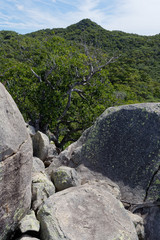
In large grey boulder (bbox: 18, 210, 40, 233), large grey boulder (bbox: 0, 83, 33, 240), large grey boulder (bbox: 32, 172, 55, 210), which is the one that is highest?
large grey boulder (bbox: 0, 83, 33, 240)

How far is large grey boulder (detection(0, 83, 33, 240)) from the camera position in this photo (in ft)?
15.4

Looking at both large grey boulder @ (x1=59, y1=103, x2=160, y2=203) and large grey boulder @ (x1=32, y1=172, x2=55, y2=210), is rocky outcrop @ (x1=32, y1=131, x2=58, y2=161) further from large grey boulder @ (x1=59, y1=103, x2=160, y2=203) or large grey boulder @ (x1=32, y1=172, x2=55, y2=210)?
large grey boulder @ (x1=32, y1=172, x2=55, y2=210)

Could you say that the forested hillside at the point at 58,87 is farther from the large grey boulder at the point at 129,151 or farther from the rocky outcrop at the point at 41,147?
the large grey boulder at the point at 129,151

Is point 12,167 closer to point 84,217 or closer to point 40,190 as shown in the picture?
point 40,190

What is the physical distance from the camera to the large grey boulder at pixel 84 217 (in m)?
4.84

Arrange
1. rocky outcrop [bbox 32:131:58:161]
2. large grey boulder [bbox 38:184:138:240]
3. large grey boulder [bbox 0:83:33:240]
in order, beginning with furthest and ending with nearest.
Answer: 1. rocky outcrop [bbox 32:131:58:161]
2. large grey boulder [bbox 38:184:138:240]
3. large grey boulder [bbox 0:83:33:240]

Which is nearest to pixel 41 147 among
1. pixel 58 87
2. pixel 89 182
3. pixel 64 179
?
pixel 64 179

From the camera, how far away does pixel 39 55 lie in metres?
18.4

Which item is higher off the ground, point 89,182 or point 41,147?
point 41,147

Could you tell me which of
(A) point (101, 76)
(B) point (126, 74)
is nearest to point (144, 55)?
(B) point (126, 74)

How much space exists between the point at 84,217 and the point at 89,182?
1.73m

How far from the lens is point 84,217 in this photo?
5254 mm

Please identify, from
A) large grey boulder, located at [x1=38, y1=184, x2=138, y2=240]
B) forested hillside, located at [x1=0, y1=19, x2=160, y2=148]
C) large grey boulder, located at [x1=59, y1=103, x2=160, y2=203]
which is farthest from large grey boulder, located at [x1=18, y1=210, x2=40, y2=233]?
forested hillside, located at [x1=0, y1=19, x2=160, y2=148]

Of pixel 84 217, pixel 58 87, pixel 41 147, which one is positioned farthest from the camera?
pixel 58 87
